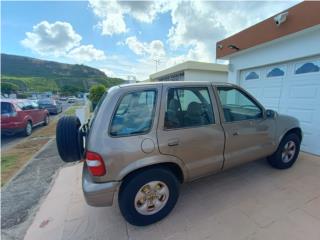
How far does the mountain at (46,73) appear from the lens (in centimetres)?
7586

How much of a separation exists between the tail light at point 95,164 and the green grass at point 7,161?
3.65 metres

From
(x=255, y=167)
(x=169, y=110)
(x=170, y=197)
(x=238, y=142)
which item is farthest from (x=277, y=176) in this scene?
(x=169, y=110)

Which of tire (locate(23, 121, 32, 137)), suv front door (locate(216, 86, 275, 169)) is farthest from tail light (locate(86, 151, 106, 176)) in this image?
tire (locate(23, 121, 32, 137))

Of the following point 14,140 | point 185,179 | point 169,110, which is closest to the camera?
point 169,110

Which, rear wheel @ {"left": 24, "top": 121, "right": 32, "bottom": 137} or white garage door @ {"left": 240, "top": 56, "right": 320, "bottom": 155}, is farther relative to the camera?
rear wheel @ {"left": 24, "top": 121, "right": 32, "bottom": 137}

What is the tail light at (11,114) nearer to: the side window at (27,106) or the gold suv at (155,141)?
the side window at (27,106)

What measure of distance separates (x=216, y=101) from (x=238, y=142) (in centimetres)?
77

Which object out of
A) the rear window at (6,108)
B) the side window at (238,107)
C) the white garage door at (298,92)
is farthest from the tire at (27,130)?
the white garage door at (298,92)

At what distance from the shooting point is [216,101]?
2.73 meters

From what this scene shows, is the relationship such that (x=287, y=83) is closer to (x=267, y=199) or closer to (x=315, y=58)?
(x=315, y=58)

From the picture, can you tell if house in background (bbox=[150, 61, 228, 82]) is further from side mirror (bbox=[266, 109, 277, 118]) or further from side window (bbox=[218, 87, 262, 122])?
side mirror (bbox=[266, 109, 277, 118])

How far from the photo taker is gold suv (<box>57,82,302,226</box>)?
6.83 feet

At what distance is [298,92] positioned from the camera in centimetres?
486

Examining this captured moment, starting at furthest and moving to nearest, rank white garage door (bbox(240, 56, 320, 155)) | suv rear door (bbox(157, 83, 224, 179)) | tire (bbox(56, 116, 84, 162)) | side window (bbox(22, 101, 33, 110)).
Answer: side window (bbox(22, 101, 33, 110)) < white garage door (bbox(240, 56, 320, 155)) < tire (bbox(56, 116, 84, 162)) < suv rear door (bbox(157, 83, 224, 179))
